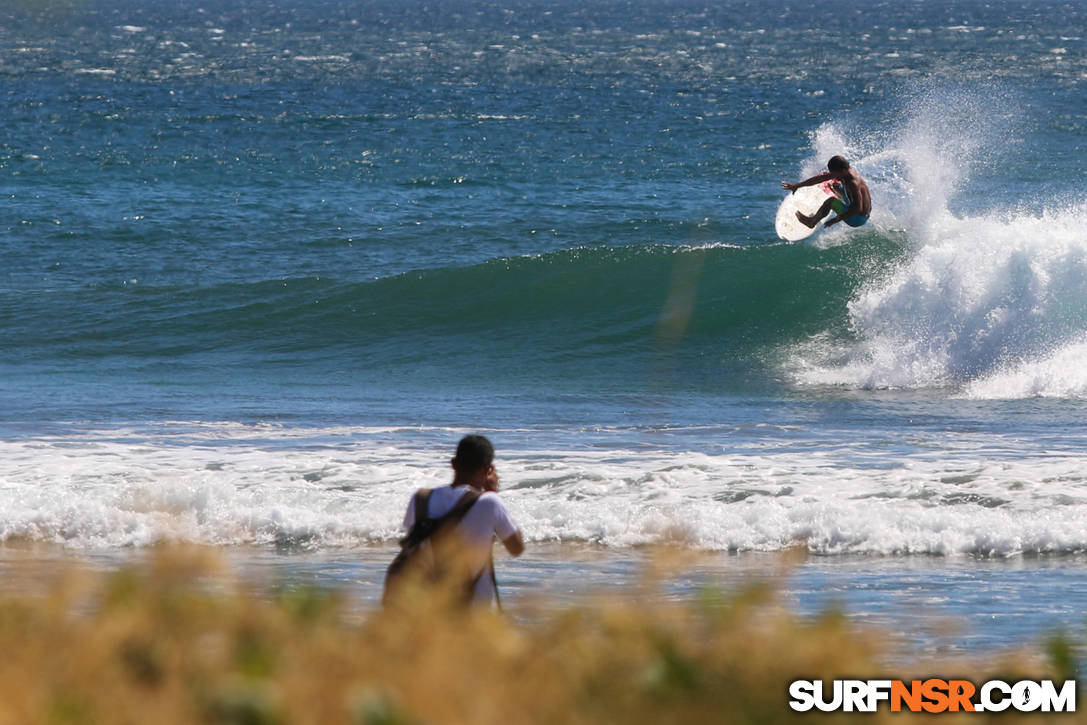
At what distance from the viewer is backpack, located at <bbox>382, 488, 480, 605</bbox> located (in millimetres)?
4496

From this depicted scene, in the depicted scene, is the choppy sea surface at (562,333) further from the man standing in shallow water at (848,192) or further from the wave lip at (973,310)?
the man standing in shallow water at (848,192)

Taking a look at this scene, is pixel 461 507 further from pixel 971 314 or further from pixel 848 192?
pixel 971 314

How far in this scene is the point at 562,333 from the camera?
60.1 feet

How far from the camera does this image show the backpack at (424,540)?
4496mm

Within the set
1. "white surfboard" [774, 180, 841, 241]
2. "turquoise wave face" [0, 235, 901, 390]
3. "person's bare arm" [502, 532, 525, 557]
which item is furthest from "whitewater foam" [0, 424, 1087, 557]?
"white surfboard" [774, 180, 841, 241]

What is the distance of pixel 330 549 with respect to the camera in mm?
9031

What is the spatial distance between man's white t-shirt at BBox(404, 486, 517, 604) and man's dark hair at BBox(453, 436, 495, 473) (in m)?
0.09

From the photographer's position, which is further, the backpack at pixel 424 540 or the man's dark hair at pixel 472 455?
the man's dark hair at pixel 472 455

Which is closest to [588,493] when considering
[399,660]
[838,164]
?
[838,164]

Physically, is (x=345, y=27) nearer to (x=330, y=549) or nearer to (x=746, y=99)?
(x=746, y=99)

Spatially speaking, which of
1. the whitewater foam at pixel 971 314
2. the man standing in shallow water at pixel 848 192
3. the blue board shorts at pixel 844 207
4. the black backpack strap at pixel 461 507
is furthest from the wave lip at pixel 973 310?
the black backpack strap at pixel 461 507

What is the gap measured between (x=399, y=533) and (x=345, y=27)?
97.0 meters

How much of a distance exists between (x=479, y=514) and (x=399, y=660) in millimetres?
2160

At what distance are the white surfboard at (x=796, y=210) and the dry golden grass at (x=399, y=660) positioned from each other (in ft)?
44.9
